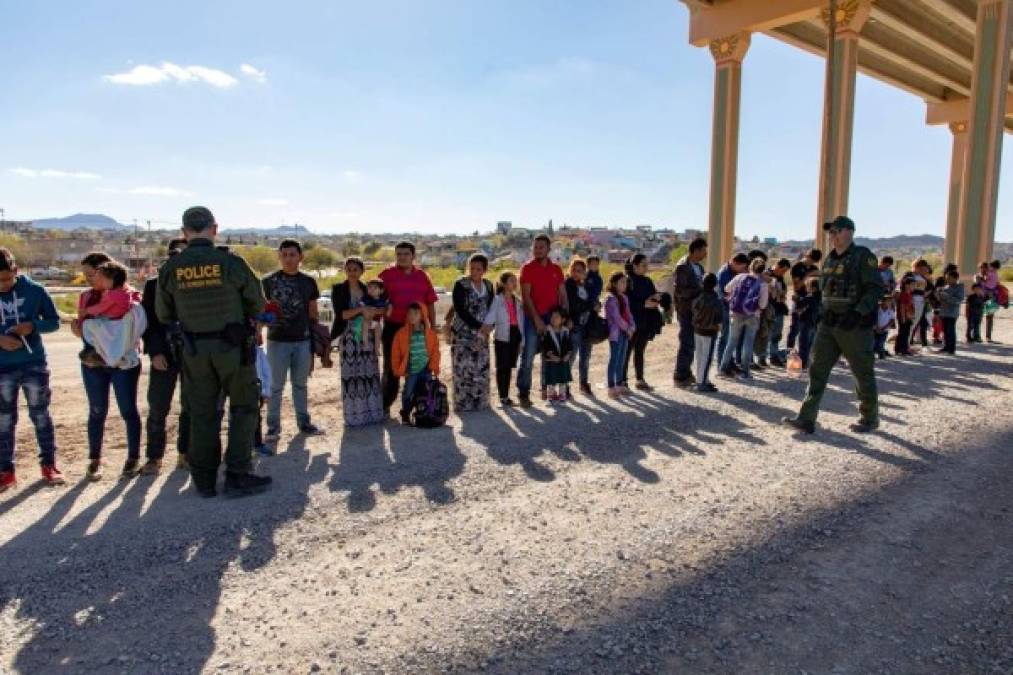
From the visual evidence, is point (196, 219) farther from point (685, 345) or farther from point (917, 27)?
point (917, 27)

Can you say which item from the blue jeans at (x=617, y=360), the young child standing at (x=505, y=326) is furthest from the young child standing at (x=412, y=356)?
the blue jeans at (x=617, y=360)

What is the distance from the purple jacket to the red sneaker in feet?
17.1

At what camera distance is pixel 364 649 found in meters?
2.38

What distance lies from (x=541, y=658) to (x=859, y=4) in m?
17.3

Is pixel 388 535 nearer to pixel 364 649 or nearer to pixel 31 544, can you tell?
pixel 364 649

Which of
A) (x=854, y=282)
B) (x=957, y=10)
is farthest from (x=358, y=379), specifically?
(x=957, y=10)

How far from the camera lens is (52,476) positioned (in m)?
4.24

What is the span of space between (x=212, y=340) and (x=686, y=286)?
5.43 meters

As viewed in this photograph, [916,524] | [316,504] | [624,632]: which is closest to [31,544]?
[316,504]

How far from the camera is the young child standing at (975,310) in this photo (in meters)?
11.3

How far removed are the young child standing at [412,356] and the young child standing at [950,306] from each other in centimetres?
904

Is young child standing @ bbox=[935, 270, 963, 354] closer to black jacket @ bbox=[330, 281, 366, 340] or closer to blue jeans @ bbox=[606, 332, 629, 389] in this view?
blue jeans @ bbox=[606, 332, 629, 389]

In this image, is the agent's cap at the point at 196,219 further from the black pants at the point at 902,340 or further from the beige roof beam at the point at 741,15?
the beige roof beam at the point at 741,15

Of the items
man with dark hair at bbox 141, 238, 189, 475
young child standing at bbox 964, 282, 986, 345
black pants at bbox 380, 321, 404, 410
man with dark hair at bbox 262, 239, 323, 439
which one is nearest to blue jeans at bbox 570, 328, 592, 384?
black pants at bbox 380, 321, 404, 410
